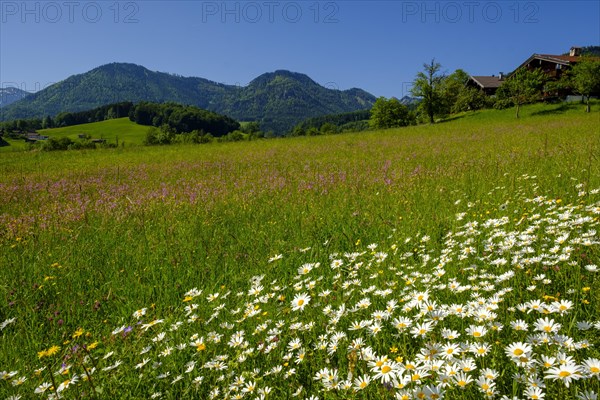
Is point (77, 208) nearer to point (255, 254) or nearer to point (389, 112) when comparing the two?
point (255, 254)

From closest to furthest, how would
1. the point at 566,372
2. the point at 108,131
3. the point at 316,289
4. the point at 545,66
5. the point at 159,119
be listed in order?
1. the point at 566,372
2. the point at 316,289
3. the point at 545,66
4. the point at 108,131
5. the point at 159,119

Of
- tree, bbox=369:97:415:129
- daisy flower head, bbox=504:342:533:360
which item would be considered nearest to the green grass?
tree, bbox=369:97:415:129

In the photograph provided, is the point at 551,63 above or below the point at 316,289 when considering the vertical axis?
above

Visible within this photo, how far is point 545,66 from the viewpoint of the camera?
6981 centimetres

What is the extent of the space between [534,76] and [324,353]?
6818cm

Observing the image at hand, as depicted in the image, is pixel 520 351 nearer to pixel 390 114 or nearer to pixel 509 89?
pixel 509 89

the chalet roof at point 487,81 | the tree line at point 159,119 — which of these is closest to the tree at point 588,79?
the chalet roof at point 487,81

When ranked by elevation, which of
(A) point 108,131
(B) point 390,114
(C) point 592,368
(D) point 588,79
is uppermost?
(A) point 108,131

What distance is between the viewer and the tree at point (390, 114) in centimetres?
8981

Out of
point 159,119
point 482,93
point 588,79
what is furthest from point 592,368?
point 159,119

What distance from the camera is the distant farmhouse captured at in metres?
65.6

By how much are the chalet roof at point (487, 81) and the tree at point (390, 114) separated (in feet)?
57.0

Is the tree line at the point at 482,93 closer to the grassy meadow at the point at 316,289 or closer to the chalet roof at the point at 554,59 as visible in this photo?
the chalet roof at the point at 554,59

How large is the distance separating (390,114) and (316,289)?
93191 mm
